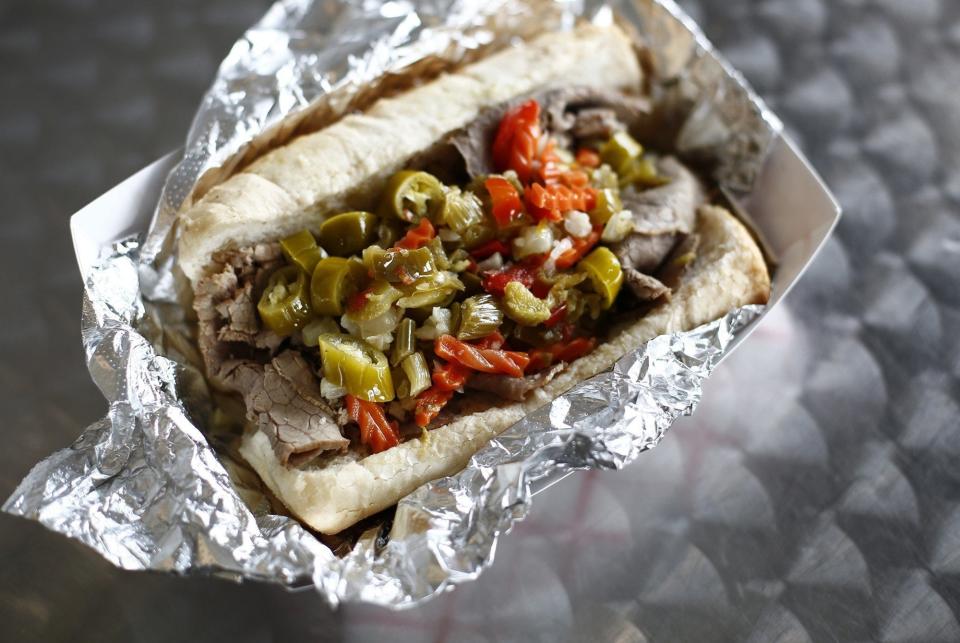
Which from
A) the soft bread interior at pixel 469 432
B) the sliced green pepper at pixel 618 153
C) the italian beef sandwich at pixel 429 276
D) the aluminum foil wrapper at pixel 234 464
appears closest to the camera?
the aluminum foil wrapper at pixel 234 464

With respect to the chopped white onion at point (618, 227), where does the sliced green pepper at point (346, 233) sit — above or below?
above

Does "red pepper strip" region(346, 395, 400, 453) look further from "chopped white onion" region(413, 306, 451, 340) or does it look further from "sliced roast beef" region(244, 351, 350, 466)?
"chopped white onion" region(413, 306, 451, 340)

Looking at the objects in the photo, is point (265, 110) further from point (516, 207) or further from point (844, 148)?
point (844, 148)

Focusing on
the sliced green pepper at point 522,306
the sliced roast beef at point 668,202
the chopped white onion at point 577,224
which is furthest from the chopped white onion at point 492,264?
the sliced roast beef at point 668,202

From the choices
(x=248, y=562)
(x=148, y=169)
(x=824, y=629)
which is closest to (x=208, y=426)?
(x=248, y=562)

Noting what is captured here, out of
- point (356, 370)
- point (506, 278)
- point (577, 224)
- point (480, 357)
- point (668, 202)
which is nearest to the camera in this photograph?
point (356, 370)

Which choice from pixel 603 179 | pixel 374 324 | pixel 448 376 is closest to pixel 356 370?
pixel 374 324

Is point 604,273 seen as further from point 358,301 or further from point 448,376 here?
point 358,301

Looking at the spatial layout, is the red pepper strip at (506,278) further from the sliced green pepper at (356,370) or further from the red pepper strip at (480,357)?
the sliced green pepper at (356,370)
